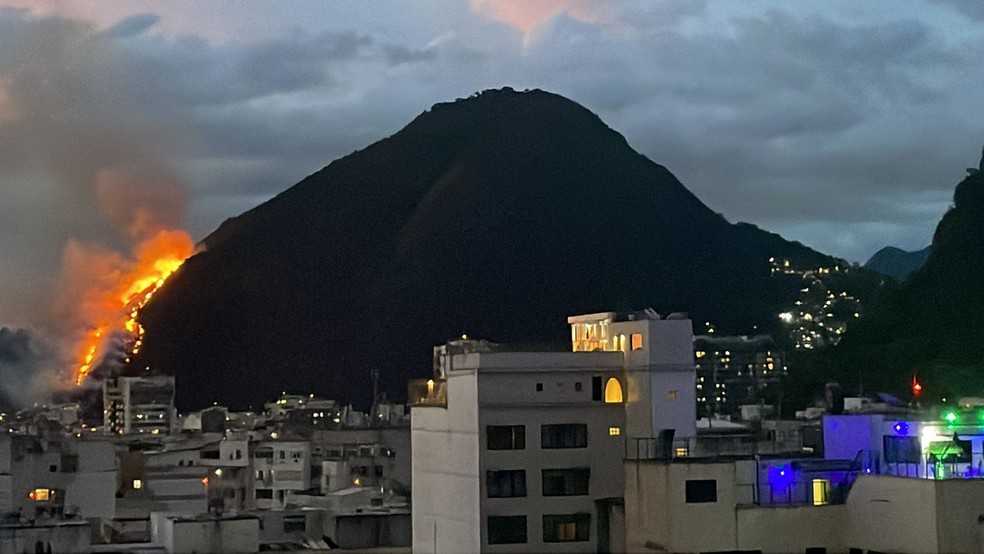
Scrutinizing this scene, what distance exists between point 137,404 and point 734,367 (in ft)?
134

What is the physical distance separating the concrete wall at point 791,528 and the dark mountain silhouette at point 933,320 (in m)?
37.6

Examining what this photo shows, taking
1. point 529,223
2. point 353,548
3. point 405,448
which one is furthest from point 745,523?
point 529,223

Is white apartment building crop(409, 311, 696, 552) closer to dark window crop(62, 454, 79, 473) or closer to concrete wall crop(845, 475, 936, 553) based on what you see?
concrete wall crop(845, 475, 936, 553)

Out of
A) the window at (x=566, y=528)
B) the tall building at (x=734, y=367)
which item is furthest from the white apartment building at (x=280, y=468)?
the tall building at (x=734, y=367)

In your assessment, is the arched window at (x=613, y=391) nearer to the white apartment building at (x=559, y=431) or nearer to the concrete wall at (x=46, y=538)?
the white apartment building at (x=559, y=431)

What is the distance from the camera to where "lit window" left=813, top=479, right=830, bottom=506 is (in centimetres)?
3069

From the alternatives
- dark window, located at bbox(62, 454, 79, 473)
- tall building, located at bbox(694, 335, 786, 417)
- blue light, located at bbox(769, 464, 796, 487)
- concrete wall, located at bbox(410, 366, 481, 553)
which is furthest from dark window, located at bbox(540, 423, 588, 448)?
tall building, located at bbox(694, 335, 786, 417)

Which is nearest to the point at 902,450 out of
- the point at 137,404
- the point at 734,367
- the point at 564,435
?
the point at 564,435

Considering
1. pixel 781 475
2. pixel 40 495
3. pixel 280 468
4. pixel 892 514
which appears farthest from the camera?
pixel 280 468

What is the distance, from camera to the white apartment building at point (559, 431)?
108 ft

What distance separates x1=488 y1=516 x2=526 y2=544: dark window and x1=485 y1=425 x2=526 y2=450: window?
1342mm

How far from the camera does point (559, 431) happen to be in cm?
3341

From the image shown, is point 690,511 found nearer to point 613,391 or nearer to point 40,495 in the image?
point 613,391

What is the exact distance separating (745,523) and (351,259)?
166896mm
